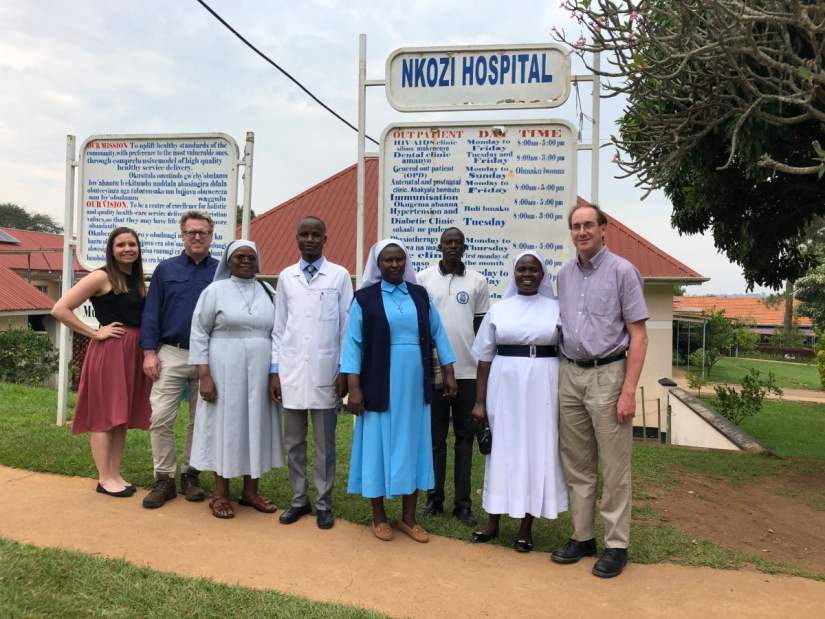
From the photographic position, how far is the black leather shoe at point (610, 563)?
11.7 feet

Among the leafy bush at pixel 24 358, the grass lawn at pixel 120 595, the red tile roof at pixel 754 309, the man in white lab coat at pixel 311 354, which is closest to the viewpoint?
the grass lawn at pixel 120 595

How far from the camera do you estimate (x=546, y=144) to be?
5.47 m

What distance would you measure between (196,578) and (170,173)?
4456mm

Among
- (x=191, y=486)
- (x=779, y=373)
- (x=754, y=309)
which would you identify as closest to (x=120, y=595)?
(x=191, y=486)

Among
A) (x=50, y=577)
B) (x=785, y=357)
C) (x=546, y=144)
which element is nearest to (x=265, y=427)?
(x=50, y=577)

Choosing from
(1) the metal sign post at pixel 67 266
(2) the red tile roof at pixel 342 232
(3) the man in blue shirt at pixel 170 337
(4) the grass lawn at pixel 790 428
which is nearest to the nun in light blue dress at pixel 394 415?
(3) the man in blue shirt at pixel 170 337

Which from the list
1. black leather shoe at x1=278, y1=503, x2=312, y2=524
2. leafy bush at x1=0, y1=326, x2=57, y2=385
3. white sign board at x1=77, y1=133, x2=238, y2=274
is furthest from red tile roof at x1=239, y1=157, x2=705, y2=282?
black leather shoe at x1=278, y1=503, x2=312, y2=524

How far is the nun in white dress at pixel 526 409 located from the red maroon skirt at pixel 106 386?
2.45 meters

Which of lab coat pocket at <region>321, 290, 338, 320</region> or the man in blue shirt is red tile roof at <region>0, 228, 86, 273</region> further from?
lab coat pocket at <region>321, 290, 338, 320</region>

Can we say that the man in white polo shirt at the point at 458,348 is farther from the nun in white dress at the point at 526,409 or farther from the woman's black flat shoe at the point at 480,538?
the nun in white dress at the point at 526,409

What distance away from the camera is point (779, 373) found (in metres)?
34.1

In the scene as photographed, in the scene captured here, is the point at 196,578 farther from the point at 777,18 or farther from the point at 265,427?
the point at 777,18

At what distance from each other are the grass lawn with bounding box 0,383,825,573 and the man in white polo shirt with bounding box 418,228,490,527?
0.72 ft

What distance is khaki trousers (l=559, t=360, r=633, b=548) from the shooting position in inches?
142
